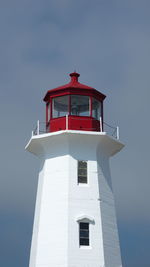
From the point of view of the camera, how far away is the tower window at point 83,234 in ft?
72.6

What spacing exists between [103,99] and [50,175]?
12.7 feet

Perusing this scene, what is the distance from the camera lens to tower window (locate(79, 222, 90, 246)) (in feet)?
72.6

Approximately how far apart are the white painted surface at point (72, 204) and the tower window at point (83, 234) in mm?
167

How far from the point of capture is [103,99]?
964 inches

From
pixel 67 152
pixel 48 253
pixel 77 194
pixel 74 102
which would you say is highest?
pixel 74 102

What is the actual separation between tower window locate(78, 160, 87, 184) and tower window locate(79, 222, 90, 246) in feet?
5.71

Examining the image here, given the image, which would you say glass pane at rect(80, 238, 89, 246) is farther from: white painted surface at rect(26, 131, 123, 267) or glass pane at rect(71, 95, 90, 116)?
glass pane at rect(71, 95, 90, 116)

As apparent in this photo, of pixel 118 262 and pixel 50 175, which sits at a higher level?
pixel 50 175

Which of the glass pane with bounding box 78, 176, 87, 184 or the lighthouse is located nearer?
the lighthouse

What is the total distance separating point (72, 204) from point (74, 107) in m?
3.99

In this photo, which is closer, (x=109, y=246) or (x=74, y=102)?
(x=109, y=246)

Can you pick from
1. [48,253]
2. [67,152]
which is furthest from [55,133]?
[48,253]

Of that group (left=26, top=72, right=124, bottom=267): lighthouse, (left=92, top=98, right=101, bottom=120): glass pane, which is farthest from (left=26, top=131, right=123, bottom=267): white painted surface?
(left=92, top=98, right=101, bottom=120): glass pane

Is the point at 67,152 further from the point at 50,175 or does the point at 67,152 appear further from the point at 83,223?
the point at 83,223
